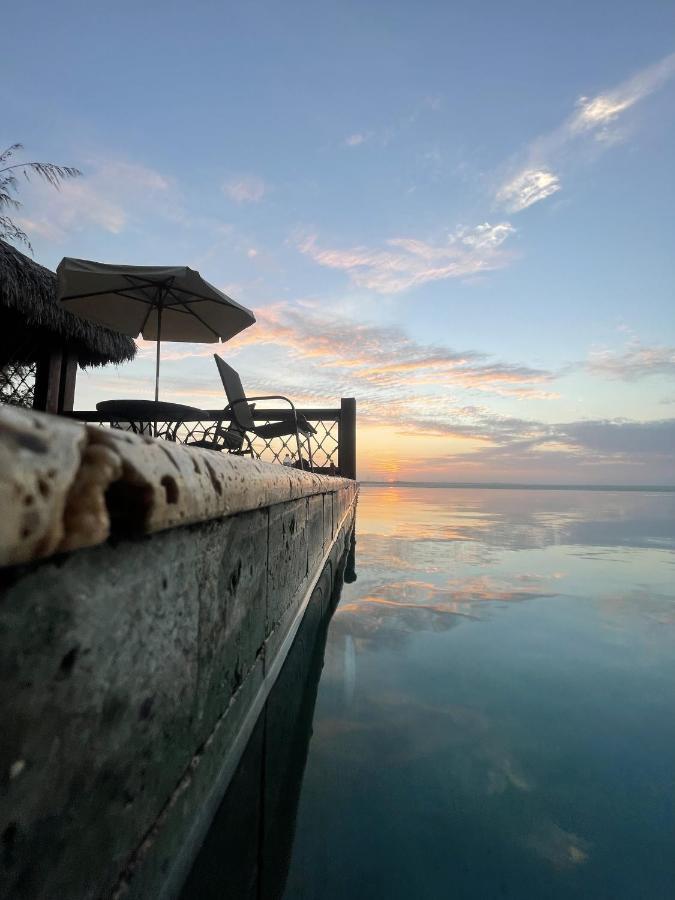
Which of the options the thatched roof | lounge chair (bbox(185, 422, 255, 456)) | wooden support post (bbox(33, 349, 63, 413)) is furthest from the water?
wooden support post (bbox(33, 349, 63, 413))

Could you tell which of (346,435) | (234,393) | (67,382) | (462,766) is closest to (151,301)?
(234,393)

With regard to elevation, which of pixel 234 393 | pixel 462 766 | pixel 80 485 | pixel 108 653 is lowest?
pixel 462 766

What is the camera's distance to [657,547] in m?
7.57

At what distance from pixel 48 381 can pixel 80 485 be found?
301 inches

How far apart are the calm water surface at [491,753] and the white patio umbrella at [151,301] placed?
3333mm

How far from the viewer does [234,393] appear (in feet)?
16.5

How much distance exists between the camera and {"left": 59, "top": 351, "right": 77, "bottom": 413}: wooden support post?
7.14m

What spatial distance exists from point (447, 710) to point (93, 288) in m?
4.65

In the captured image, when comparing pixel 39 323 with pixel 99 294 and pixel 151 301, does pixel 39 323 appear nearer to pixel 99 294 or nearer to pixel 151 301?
pixel 99 294

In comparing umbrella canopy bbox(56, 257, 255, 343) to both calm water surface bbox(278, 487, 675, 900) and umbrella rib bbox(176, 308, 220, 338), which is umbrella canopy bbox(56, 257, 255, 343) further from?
calm water surface bbox(278, 487, 675, 900)

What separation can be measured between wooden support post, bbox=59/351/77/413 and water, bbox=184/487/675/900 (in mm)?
5953

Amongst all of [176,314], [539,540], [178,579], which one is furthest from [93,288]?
[539,540]

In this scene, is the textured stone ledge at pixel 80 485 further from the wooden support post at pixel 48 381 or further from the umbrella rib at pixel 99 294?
the wooden support post at pixel 48 381

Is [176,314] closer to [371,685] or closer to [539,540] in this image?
[371,685]
